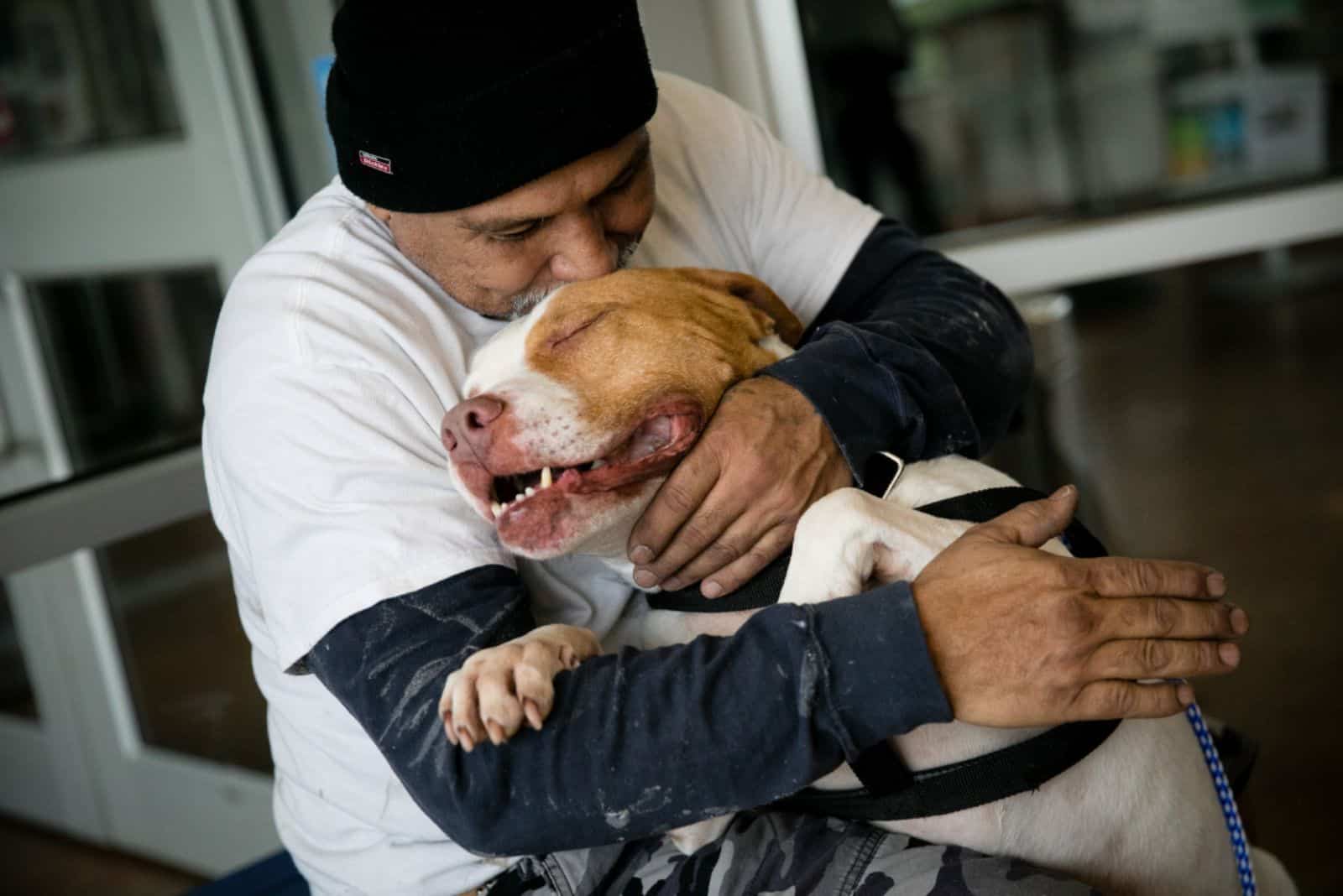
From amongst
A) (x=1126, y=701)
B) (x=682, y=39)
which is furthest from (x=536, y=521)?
(x=682, y=39)

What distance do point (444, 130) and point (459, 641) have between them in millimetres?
519

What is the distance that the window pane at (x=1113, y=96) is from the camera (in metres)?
4.89

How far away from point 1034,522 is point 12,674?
115 inches

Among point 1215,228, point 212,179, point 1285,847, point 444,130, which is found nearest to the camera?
point 444,130

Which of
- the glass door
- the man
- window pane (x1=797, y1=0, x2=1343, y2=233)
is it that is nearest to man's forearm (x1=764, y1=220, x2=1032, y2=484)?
the man

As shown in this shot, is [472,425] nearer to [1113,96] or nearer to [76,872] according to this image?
[76,872]

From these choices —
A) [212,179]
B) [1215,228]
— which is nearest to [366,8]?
[212,179]

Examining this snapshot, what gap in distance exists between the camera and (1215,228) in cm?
272

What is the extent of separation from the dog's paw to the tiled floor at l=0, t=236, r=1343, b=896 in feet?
5.39

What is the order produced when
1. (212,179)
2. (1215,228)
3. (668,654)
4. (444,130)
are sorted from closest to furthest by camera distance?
(668,654) → (444,130) → (1215,228) → (212,179)

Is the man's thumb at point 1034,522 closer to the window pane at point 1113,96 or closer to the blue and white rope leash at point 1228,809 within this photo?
the blue and white rope leash at point 1228,809

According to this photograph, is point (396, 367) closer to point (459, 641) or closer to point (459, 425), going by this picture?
point (459, 425)

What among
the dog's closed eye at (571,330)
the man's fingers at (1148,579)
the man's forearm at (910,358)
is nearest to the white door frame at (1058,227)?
the man's forearm at (910,358)

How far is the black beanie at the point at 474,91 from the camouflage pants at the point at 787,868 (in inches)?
27.9
